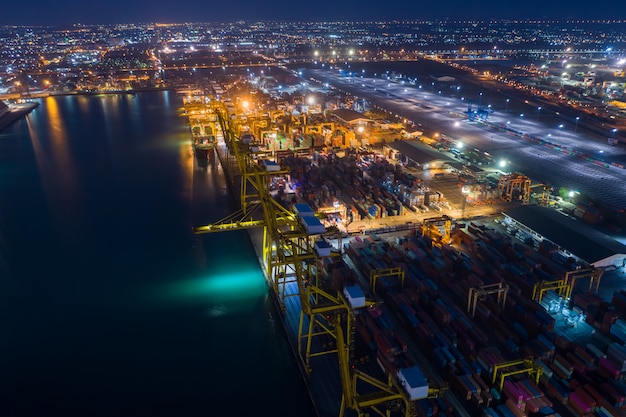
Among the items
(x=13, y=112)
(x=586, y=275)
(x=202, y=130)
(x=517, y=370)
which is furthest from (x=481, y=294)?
(x=13, y=112)

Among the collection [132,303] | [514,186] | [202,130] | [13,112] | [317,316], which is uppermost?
[202,130]

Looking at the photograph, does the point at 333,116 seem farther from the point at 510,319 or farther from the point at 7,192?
the point at 510,319

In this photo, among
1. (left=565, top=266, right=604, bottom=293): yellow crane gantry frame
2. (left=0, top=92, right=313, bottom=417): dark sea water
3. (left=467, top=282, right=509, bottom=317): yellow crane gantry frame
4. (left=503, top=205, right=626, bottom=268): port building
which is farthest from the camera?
(left=503, top=205, right=626, bottom=268): port building

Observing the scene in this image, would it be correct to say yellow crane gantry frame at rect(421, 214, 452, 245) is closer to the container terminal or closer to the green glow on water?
the container terminal

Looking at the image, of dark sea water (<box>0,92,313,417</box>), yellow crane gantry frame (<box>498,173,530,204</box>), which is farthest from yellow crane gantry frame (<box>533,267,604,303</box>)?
dark sea water (<box>0,92,313,417</box>)

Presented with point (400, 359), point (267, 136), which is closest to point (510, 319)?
point (400, 359)

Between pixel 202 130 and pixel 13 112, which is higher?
pixel 202 130

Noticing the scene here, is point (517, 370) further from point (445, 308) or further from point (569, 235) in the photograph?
point (569, 235)
